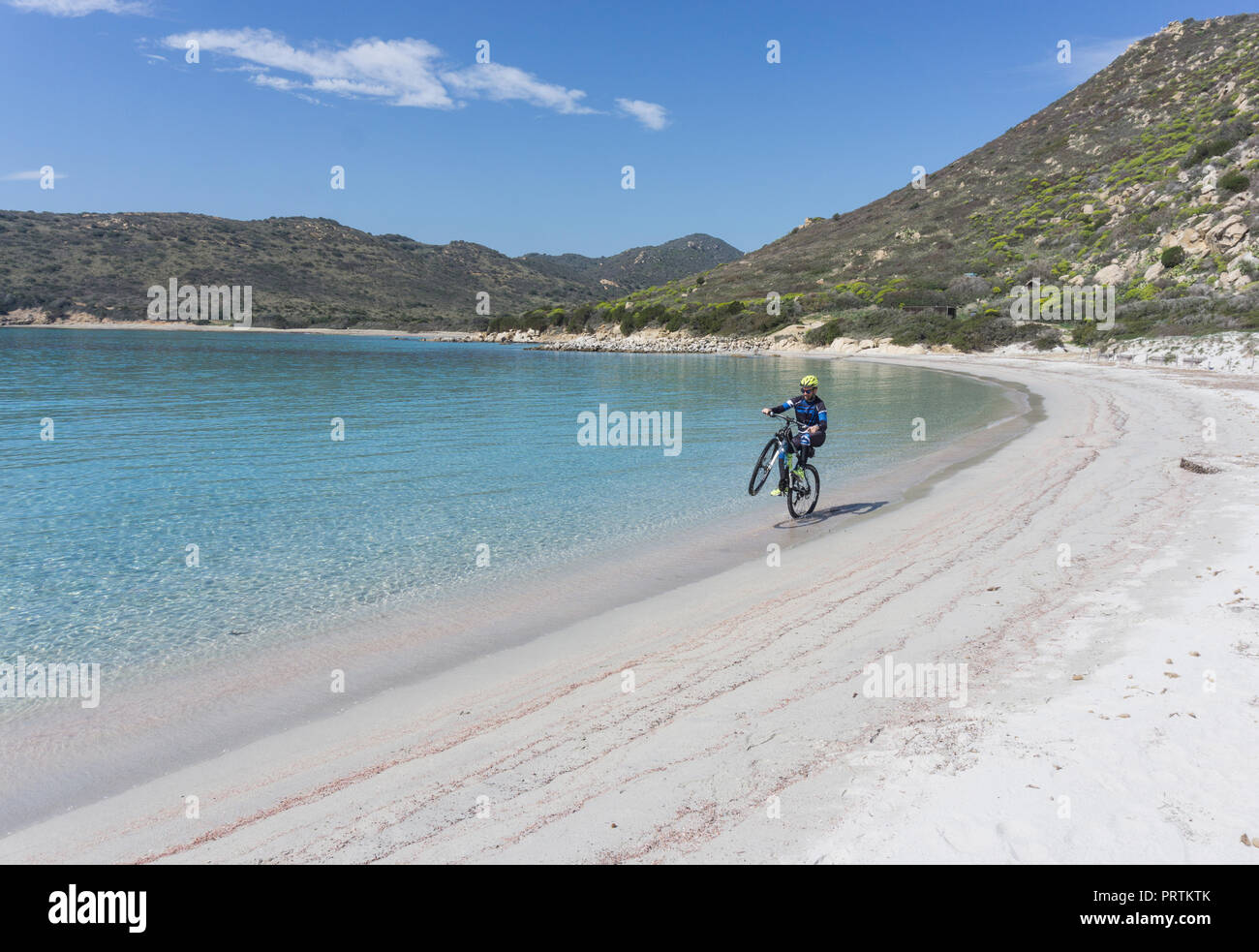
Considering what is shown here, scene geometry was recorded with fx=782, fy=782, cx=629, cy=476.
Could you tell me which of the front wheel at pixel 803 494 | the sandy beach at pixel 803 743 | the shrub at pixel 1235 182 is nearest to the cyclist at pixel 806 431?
the front wheel at pixel 803 494

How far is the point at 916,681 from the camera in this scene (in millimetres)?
5477

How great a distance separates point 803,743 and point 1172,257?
56354 mm

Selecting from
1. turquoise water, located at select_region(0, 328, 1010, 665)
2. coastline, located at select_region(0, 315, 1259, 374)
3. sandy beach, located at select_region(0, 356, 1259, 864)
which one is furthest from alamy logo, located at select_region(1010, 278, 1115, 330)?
sandy beach, located at select_region(0, 356, 1259, 864)

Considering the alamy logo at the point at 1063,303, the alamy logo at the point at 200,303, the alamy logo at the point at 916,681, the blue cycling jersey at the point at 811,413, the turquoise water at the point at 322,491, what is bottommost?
the alamy logo at the point at 916,681

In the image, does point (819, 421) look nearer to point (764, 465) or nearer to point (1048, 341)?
point (764, 465)

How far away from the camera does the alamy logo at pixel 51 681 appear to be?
5973mm

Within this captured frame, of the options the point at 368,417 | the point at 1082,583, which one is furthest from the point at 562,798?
the point at 368,417

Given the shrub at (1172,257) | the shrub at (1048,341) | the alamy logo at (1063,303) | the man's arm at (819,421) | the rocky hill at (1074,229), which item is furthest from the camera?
the shrub at (1172,257)

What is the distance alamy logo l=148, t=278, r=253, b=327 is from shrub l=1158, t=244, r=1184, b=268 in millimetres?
112878

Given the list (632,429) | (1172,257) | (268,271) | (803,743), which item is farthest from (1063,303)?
(268,271)

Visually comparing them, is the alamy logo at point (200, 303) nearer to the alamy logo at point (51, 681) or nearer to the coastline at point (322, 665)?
the coastline at point (322, 665)

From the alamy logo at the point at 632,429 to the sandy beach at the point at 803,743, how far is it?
1080cm

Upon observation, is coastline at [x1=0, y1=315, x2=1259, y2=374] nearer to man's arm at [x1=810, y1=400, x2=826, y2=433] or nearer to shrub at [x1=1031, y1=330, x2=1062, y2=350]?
shrub at [x1=1031, y1=330, x2=1062, y2=350]
